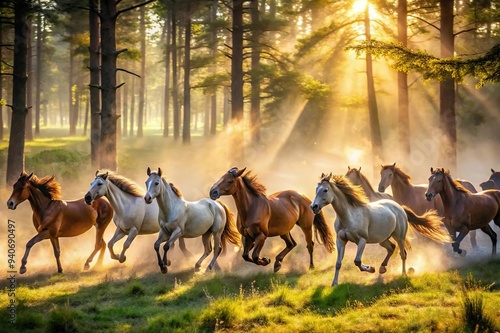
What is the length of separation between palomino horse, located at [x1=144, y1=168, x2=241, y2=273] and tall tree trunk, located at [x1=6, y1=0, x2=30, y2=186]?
976 centimetres

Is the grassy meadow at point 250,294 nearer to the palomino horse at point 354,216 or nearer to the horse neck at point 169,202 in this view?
the palomino horse at point 354,216

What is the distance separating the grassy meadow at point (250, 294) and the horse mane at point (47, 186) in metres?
1.89

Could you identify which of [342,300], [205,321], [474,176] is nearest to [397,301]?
[342,300]

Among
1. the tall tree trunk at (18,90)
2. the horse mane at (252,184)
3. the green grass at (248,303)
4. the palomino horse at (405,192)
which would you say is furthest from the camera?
the tall tree trunk at (18,90)

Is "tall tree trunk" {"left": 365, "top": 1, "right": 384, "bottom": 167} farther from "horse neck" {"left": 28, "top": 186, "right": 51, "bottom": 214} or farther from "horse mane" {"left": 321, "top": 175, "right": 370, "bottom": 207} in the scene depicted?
"horse neck" {"left": 28, "top": 186, "right": 51, "bottom": 214}

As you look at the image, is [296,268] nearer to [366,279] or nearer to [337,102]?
[366,279]

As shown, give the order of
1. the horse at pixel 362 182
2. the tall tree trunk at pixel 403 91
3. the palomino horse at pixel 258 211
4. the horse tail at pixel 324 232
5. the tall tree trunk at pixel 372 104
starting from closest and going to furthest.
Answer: the palomino horse at pixel 258 211, the horse tail at pixel 324 232, the horse at pixel 362 182, the tall tree trunk at pixel 403 91, the tall tree trunk at pixel 372 104

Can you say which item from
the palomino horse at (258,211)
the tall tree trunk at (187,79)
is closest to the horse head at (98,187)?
the palomino horse at (258,211)

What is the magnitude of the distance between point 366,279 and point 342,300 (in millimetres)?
2345

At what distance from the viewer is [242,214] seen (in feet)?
40.5

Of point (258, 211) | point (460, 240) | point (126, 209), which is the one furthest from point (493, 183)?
point (126, 209)

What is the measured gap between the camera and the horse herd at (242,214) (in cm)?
1141

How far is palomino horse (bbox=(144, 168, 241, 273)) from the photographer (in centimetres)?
1182

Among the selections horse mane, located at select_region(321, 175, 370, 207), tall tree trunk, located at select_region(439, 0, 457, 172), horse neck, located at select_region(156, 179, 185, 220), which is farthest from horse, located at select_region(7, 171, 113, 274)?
tall tree trunk, located at select_region(439, 0, 457, 172)
